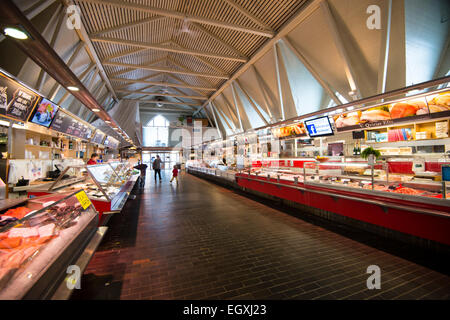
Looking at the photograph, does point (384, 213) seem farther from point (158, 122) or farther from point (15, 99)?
point (158, 122)

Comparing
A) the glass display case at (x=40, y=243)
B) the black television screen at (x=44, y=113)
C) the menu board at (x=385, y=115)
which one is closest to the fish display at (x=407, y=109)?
the menu board at (x=385, y=115)

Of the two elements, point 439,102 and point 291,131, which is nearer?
point 439,102

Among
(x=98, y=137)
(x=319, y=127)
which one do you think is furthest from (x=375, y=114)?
(x=98, y=137)

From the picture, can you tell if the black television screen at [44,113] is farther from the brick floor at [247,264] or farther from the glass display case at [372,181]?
the glass display case at [372,181]

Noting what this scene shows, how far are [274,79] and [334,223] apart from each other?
30.9ft

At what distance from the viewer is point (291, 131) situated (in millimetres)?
8016

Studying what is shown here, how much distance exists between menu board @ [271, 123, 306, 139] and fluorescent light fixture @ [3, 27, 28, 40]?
7.50 metres

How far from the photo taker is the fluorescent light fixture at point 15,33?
6.19 ft

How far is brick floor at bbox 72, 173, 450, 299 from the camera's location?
7.23 ft

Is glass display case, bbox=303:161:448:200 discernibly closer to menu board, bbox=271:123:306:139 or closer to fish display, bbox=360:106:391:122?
fish display, bbox=360:106:391:122

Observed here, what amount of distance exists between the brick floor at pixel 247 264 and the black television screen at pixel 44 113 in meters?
3.53

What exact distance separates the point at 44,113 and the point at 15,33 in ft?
14.6

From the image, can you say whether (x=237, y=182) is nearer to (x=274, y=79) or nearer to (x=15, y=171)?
(x=274, y=79)

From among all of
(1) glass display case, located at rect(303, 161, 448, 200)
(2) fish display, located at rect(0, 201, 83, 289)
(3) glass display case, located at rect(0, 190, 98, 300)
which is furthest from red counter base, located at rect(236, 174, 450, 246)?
(2) fish display, located at rect(0, 201, 83, 289)
